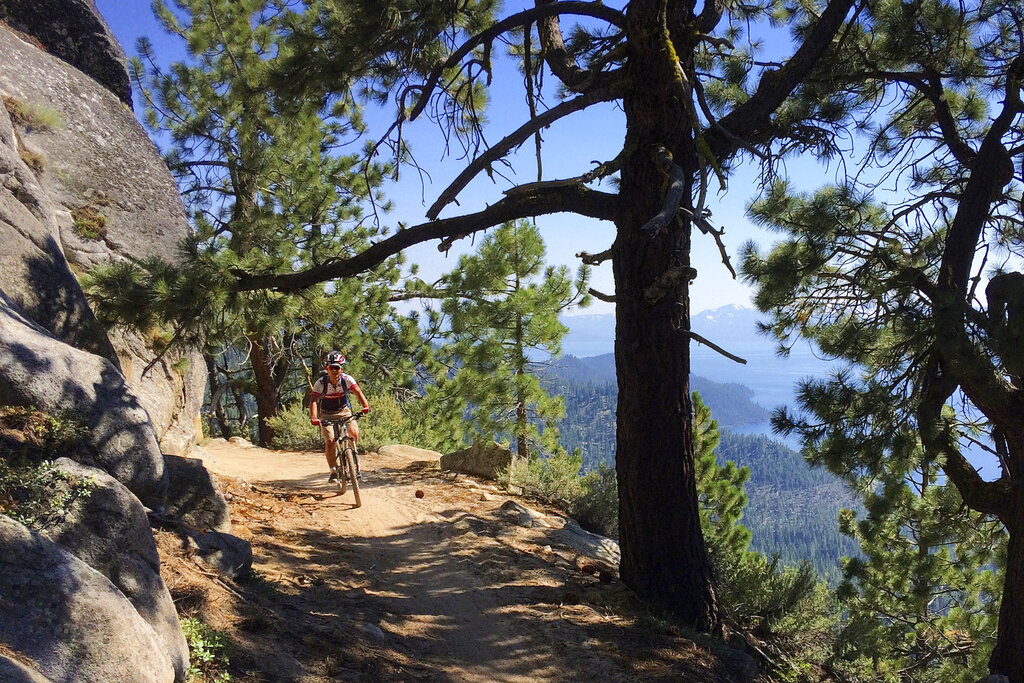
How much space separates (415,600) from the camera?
5.95 m

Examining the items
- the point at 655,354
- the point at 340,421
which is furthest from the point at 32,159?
the point at 655,354

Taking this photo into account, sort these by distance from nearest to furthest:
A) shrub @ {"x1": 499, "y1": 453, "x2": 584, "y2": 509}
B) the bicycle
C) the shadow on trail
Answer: the shadow on trail
the bicycle
shrub @ {"x1": 499, "y1": 453, "x2": 584, "y2": 509}

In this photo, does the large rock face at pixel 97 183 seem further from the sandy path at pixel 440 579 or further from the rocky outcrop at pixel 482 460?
the rocky outcrop at pixel 482 460

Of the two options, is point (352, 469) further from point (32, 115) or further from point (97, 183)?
point (32, 115)

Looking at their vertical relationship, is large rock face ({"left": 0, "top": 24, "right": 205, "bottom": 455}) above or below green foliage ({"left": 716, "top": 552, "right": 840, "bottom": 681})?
above

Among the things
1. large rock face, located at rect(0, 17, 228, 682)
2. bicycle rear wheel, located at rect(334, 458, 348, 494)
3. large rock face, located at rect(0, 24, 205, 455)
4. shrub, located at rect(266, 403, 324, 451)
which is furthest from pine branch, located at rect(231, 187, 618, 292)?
shrub, located at rect(266, 403, 324, 451)

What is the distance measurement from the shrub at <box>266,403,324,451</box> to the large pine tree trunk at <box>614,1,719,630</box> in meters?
8.06

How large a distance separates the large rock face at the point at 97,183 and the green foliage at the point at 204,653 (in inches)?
132

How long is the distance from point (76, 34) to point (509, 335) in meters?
8.15

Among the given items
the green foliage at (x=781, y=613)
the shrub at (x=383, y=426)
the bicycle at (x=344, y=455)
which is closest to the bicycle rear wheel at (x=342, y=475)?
the bicycle at (x=344, y=455)

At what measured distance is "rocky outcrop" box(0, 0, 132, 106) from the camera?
420 inches

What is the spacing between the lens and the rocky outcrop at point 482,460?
9.90 m

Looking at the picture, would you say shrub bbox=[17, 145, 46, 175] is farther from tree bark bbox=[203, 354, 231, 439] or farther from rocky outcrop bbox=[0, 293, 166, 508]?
tree bark bbox=[203, 354, 231, 439]

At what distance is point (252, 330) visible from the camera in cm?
682
